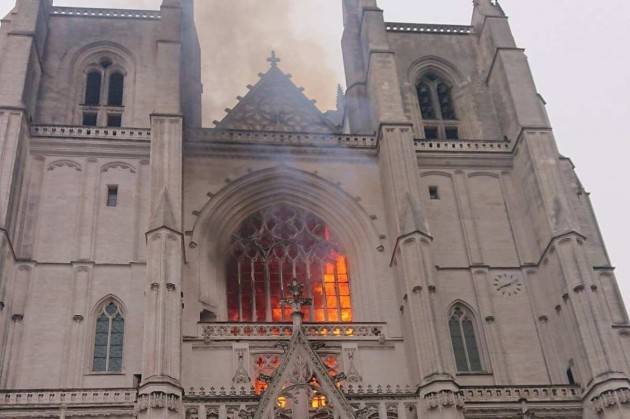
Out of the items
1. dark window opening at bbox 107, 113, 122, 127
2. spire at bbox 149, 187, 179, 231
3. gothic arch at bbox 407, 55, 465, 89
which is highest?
gothic arch at bbox 407, 55, 465, 89

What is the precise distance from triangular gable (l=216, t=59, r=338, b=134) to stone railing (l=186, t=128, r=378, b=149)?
81cm

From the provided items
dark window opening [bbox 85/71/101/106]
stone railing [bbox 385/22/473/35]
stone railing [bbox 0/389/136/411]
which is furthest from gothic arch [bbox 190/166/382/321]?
stone railing [bbox 385/22/473/35]

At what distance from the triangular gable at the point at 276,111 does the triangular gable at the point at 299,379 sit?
9.43 meters

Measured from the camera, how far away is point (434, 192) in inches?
1145

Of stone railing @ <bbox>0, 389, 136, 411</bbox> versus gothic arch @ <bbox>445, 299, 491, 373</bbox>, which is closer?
stone railing @ <bbox>0, 389, 136, 411</bbox>

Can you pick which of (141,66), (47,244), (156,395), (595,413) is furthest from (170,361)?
(141,66)

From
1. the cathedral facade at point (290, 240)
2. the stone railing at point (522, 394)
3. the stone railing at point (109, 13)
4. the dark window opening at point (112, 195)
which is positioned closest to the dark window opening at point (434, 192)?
the cathedral facade at point (290, 240)

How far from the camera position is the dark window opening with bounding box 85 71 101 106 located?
102ft

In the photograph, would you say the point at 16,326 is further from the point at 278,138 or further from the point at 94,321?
the point at 278,138

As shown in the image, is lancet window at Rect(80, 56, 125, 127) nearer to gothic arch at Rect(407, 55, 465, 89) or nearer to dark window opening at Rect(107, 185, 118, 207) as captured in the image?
dark window opening at Rect(107, 185, 118, 207)

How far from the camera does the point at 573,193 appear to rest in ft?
94.7

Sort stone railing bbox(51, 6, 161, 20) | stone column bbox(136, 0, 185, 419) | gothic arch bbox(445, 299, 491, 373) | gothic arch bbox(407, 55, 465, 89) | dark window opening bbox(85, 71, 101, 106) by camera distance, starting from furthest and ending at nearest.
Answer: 1. gothic arch bbox(407, 55, 465, 89)
2. stone railing bbox(51, 6, 161, 20)
3. dark window opening bbox(85, 71, 101, 106)
4. gothic arch bbox(445, 299, 491, 373)
5. stone column bbox(136, 0, 185, 419)

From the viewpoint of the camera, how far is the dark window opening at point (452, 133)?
105 ft

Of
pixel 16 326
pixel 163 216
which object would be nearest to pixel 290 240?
pixel 163 216
